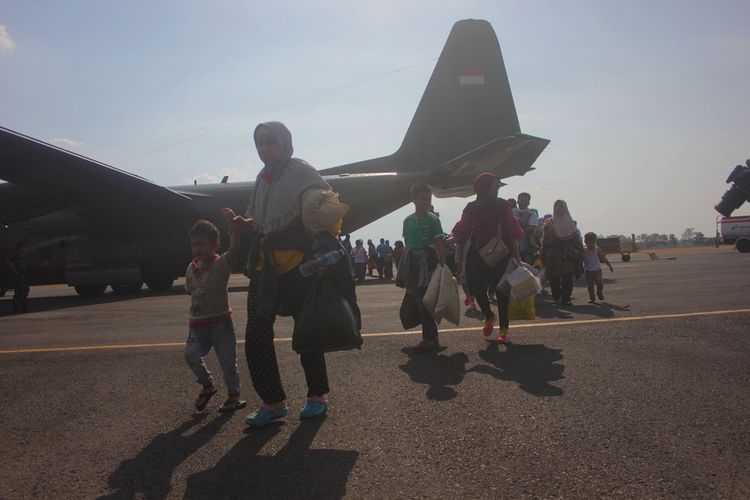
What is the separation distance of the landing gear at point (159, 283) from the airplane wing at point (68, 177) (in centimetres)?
222

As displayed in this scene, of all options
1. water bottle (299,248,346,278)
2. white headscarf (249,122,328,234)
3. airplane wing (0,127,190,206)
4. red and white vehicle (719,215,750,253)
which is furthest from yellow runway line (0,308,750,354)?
red and white vehicle (719,215,750,253)

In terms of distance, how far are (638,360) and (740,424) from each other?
5.00 feet

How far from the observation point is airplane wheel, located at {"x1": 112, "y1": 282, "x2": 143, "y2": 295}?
1440 centimetres

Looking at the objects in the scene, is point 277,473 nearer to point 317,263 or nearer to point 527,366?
point 317,263

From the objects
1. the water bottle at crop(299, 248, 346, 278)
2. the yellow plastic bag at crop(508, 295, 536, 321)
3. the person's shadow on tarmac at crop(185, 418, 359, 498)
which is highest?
the water bottle at crop(299, 248, 346, 278)

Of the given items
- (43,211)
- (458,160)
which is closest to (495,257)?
(458,160)

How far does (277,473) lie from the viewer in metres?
2.43

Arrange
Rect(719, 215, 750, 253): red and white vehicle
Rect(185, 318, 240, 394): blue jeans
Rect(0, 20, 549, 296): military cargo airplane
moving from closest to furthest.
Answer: Rect(185, 318, 240, 394): blue jeans → Rect(0, 20, 549, 296): military cargo airplane → Rect(719, 215, 750, 253): red and white vehicle

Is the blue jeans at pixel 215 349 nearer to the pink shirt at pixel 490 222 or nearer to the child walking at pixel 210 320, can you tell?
the child walking at pixel 210 320

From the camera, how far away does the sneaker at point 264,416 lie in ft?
10.3

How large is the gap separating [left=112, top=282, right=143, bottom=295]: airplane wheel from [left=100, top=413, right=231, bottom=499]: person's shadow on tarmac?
12281 mm

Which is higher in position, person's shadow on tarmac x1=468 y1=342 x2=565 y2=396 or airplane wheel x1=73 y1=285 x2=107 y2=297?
airplane wheel x1=73 y1=285 x2=107 y2=297

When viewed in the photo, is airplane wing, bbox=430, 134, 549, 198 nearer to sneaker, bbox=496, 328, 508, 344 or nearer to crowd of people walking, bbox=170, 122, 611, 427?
sneaker, bbox=496, 328, 508, 344

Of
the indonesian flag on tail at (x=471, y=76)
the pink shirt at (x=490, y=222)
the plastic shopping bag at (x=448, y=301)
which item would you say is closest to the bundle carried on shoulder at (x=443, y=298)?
the plastic shopping bag at (x=448, y=301)
